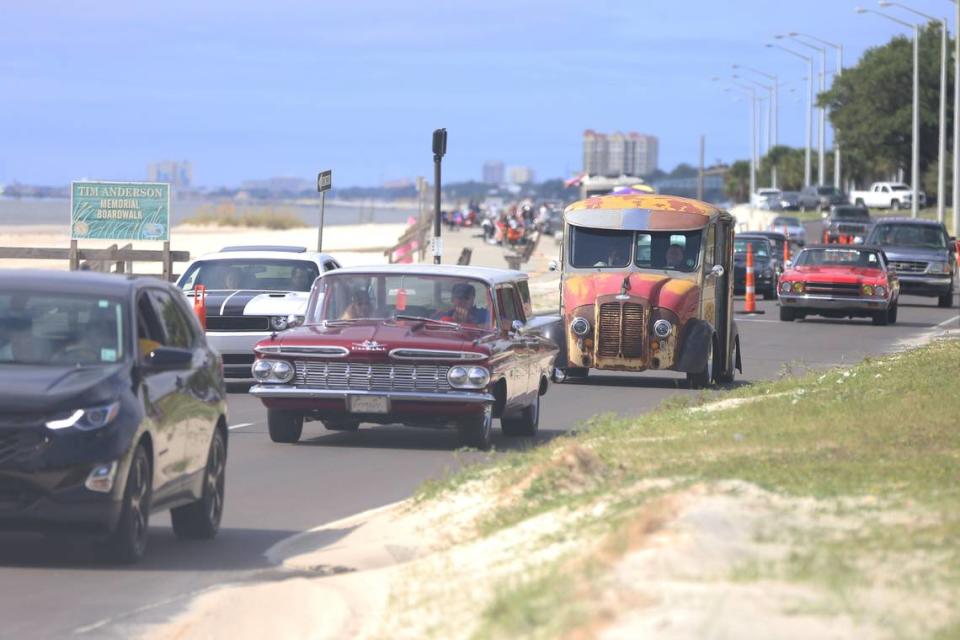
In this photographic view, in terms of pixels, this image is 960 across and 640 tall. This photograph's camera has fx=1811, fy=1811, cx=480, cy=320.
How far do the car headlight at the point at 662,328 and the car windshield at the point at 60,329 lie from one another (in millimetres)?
12680

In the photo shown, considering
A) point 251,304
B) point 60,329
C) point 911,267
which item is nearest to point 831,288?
point 911,267

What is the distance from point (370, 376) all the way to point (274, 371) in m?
0.84

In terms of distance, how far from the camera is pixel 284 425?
15.9m

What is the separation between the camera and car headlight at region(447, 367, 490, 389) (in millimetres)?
15023

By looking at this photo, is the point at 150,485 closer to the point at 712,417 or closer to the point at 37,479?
the point at 37,479

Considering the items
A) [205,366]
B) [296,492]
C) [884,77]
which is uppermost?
[884,77]

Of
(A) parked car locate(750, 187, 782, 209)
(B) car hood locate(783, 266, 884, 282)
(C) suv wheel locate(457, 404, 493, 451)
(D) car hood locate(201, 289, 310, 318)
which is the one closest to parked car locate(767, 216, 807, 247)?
(B) car hood locate(783, 266, 884, 282)

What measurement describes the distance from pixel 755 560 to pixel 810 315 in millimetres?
33828

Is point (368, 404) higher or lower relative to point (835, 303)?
lower

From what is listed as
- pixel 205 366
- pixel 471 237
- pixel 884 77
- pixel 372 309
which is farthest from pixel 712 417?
pixel 884 77

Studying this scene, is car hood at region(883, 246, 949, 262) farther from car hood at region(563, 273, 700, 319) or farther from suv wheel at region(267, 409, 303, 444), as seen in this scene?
suv wheel at region(267, 409, 303, 444)

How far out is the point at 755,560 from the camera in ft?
23.6

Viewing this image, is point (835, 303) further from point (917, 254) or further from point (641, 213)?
point (641, 213)

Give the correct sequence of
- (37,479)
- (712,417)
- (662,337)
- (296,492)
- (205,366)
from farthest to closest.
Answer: (662,337), (712,417), (296,492), (205,366), (37,479)
